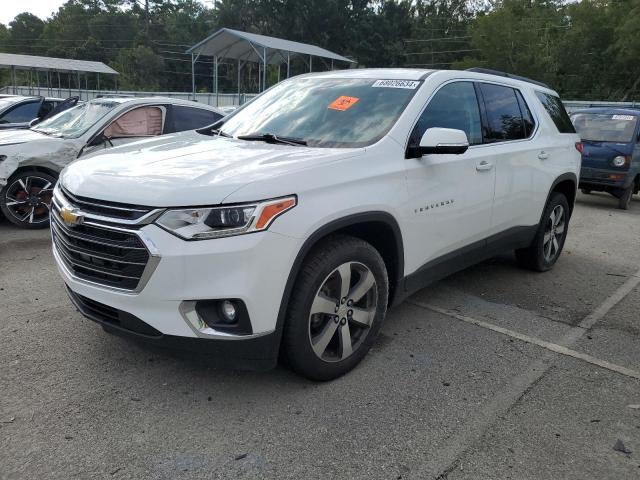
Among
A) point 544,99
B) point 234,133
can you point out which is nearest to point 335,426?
point 234,133

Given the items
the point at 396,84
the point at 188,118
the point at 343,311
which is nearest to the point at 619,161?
the point at 188,118

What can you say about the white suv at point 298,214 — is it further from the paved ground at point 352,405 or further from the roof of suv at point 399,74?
the paved ground at point 352,405

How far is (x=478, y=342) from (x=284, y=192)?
2.02m

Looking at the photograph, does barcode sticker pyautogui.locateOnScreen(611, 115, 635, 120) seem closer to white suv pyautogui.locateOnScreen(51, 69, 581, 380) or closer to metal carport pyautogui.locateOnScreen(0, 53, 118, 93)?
white suv pyautogui.locateOnScreen(51, 69, 581, 380)

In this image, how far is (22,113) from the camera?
11.6m

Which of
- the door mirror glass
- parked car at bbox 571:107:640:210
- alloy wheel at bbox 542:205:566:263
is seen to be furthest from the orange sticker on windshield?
parked car at bbox 571:107:640:210

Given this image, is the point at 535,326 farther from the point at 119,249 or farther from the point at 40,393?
the point at 40,393

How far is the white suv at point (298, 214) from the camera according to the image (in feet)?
8.45

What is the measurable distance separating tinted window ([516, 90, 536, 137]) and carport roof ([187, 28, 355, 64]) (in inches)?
829

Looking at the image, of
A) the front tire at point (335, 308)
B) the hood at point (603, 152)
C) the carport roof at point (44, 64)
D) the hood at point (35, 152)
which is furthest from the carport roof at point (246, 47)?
the front tire at point (335, 308)

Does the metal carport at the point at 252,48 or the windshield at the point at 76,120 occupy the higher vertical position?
the metal carport at the point at 252,48

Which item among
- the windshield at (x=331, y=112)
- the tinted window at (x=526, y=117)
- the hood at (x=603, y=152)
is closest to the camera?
the windshield at (x=331, y=112)

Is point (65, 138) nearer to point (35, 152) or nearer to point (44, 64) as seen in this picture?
point (35, 152)

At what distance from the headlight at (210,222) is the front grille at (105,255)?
182mm
